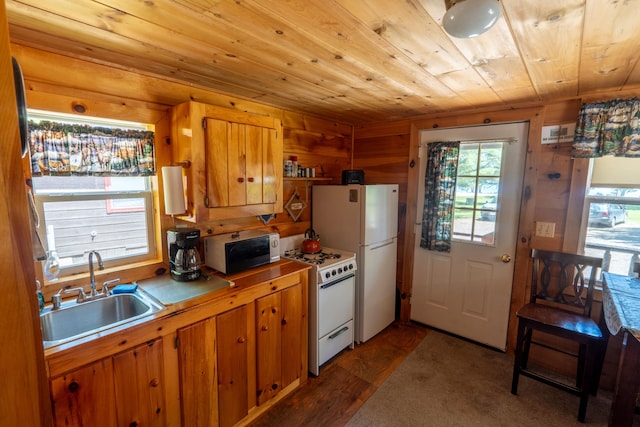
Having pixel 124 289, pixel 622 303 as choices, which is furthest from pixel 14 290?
pixel 622 303

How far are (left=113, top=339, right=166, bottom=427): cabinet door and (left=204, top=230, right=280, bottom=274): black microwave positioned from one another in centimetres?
67

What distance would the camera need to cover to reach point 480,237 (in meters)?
2.74

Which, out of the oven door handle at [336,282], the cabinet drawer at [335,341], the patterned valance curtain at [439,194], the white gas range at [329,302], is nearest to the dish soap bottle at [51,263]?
the white gas range at [329,302]

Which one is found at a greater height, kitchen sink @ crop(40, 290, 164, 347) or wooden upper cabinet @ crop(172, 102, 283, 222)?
wooden upper cabinet @ crop(172, 102, 283, 222)

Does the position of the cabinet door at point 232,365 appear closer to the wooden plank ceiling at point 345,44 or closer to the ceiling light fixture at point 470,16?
the wooden plank ceiling at point 345,44

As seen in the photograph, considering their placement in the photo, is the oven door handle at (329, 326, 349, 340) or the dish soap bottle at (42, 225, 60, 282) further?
the oven door handle at (329, 326, 349, 340)

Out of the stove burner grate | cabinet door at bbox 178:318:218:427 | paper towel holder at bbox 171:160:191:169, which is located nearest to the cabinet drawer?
the stove burner grate

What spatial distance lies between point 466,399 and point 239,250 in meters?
1.94

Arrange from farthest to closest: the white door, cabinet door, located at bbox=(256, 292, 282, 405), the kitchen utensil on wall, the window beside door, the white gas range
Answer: the kitchen utensil on wall < the white door < the white gas range < the window beside door < cabinet door, located at bbox=(256, 292, 282, 405)

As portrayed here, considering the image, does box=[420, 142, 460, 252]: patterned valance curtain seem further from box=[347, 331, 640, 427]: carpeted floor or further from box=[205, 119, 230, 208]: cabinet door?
box=[205, 119, 230, 208]: cabinet door

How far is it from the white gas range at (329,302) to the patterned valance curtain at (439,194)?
2.85ft

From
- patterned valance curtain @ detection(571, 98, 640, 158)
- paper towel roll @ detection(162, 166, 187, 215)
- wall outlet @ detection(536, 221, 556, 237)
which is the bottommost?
wall outlet @ detection(536, 221, 556, 237)

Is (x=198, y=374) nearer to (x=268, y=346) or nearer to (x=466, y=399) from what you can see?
(x=268, y=346)

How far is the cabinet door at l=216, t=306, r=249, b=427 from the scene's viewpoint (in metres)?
1.74
